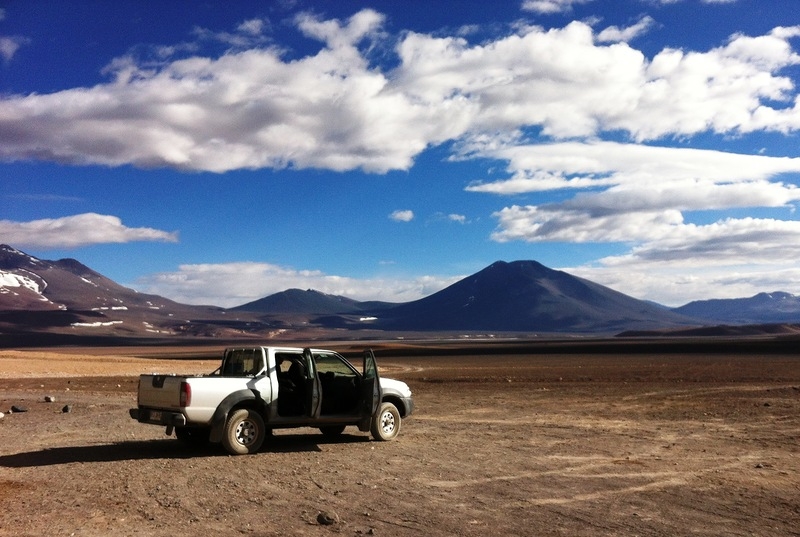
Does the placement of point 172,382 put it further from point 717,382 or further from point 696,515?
point 717,382

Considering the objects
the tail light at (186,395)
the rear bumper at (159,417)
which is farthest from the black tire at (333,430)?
the tail light at (186,395)

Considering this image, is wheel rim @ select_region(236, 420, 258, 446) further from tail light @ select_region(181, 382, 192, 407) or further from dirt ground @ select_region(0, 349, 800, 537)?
tail light @ select_region(181, 382, 192, 407)

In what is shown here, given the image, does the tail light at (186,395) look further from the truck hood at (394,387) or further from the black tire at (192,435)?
the truck hood at (394,387)

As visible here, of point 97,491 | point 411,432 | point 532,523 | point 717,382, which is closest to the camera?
point 532,523

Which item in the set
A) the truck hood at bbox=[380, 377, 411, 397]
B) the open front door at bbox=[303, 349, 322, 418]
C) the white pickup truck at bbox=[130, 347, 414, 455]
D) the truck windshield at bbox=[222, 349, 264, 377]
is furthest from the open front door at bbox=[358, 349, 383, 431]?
the truck windshield at bbox=[222, 349, 264, 377]

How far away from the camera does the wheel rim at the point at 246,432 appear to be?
481 inches

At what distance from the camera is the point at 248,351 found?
13031mm

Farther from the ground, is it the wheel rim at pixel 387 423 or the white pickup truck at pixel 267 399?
the white pickup truck at pixel 267 399

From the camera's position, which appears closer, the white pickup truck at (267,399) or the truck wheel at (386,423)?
the white pickup truck at (267,399)

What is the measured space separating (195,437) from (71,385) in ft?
70.9

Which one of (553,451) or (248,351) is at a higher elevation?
(248,351)

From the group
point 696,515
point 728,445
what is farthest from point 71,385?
point 696,515

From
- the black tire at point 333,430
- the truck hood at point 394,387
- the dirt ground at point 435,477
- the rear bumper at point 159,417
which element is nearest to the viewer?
the dirt ground at point 435,477

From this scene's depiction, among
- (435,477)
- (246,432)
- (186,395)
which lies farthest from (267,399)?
(435,477)
